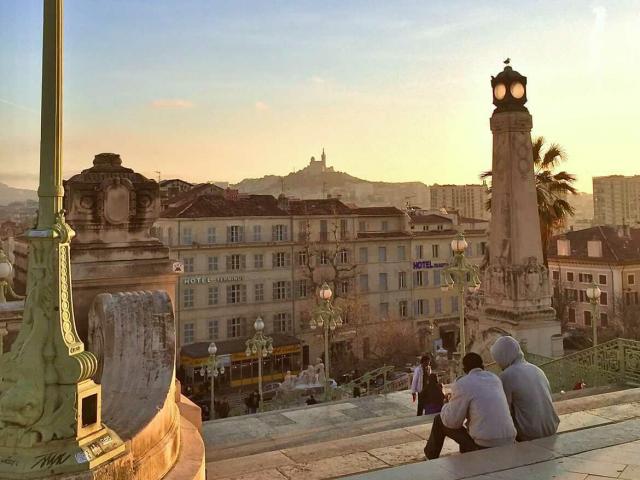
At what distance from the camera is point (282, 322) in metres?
45.1

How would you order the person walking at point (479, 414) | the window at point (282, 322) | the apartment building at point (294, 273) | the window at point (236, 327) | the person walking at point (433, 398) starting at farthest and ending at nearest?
the window at point (282, 322), the window at point (236, 327), the apartment building at point (294, 273), the person walking at point (433, 398), the person walking at point (479, 414)

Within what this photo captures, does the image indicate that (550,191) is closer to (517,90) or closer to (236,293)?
(517,90)

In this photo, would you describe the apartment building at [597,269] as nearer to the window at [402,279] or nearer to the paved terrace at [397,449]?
the window at [402,279]

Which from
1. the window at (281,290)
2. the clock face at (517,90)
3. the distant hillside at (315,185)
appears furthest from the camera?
the distant hillside at (315,185)

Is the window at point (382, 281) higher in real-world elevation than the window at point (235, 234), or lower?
lower

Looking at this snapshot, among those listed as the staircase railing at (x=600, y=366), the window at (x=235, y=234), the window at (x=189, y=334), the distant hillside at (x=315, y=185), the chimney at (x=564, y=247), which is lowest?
the window at (x=189, y=334)

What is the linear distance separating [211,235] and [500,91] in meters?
29.4

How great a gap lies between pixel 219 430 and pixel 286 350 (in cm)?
3408

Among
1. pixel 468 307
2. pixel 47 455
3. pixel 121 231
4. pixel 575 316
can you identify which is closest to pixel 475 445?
pixel 47 455

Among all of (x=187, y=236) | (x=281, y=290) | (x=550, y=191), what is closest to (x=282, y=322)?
(x=281, y=290)

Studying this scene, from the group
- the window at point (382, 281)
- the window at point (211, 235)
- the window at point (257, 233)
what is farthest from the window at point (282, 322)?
the window at point (382, 281)

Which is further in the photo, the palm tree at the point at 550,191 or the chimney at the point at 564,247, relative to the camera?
the chimney at the point at 564,247

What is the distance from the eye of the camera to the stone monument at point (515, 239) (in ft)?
50.2

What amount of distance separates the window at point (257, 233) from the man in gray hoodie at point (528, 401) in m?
39.2
